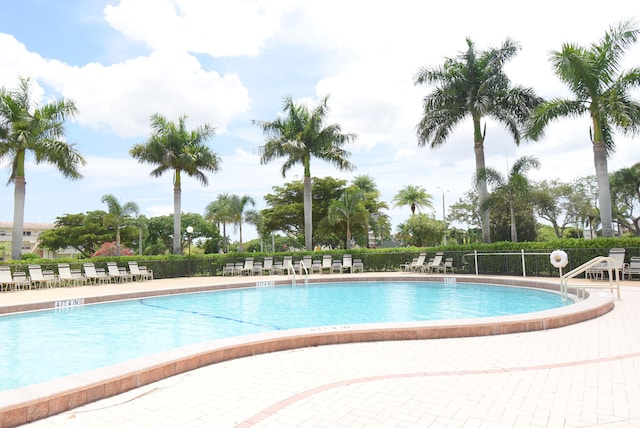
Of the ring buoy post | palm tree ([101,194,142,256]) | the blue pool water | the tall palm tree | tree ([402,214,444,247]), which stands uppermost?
the tall palm tree

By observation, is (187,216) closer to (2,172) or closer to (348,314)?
(2,172)

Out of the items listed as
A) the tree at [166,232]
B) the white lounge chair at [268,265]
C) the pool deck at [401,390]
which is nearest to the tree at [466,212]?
the white lounge chair at [268,265]

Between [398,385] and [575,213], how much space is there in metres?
47.1

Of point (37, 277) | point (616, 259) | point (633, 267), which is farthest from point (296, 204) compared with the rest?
point (633, 267)

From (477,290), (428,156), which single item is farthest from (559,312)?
(428,156)

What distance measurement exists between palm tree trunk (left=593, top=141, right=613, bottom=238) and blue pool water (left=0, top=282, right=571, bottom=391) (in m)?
5.76

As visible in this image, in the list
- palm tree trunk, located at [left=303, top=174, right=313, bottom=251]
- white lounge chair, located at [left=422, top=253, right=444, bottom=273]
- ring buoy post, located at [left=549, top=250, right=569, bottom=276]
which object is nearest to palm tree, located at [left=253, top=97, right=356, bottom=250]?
palm tree trunk, located at [left=303, top=174, right=313, bottom=251]

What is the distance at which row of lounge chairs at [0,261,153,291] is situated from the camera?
17300 mm

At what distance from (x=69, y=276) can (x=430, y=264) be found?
17.0 meters

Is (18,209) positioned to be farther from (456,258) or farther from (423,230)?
(423,230)

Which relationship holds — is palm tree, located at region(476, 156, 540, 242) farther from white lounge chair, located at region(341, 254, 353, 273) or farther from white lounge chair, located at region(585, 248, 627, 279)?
white lounge chair, located at region(341, 254, 353, 273)

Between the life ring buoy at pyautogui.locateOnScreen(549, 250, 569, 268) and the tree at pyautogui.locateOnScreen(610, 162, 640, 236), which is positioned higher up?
the tree at pyautogui.locateOnScreen(610, 162, 640, 236)

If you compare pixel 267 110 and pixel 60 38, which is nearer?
pixel 60 38

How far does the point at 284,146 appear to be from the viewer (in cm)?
2569
